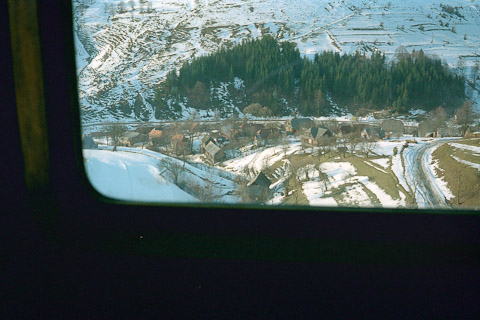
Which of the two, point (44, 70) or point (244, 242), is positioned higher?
point (44, 70)

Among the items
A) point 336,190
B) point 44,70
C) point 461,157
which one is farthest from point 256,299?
point 44,70

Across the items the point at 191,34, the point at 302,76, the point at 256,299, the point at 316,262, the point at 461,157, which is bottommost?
the point at 256,299

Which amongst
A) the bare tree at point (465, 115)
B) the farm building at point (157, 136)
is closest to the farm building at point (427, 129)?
the bare tree at point (465, 115)

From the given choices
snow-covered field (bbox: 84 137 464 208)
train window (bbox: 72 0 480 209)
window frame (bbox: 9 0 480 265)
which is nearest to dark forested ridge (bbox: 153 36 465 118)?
train window (bbox: 72 0 480 209)

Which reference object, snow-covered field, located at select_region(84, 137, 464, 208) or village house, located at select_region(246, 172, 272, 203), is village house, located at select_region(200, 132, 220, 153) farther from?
village house, located at select_region(246, 172, 272, 203)

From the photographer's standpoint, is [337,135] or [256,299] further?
[337,135]

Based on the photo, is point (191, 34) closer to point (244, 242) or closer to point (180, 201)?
point (180, 201)
